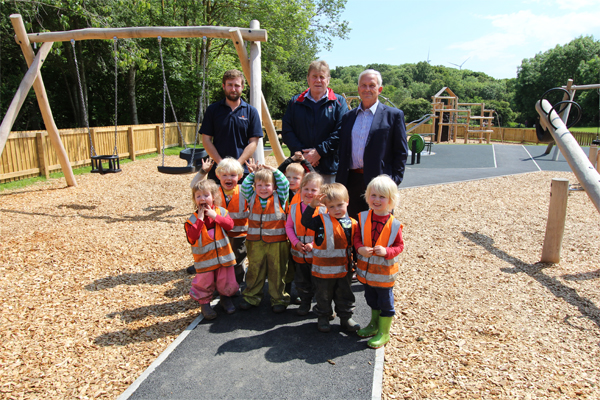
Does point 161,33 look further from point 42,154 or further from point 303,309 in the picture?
point 42,154

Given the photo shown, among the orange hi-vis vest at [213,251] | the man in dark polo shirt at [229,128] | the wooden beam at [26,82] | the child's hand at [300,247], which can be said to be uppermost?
the wooden beam at [26,82]

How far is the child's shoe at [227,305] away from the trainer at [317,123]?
4.86ft

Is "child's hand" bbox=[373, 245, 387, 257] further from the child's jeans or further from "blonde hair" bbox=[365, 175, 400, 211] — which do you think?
the child's jeans

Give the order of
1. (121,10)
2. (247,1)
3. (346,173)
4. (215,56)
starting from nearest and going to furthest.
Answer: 1. (346,173)
2. (121,10)
3. (247,1)
4. (215,56)

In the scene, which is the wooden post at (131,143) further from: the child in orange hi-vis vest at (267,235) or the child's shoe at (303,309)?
the child's shoe at (303,309)

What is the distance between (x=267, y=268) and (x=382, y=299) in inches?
43.5

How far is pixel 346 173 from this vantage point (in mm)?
3670

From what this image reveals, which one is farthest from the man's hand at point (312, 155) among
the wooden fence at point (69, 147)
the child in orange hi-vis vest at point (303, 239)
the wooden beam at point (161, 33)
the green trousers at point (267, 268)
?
the wooden fence at point (69, 147)

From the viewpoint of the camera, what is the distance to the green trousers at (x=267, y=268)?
351 cm

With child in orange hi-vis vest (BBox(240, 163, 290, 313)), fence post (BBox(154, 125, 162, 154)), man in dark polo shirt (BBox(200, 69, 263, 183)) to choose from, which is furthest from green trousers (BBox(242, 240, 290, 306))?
fence post (BBox(154, 125, 162, 154))

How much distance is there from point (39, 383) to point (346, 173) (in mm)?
2814

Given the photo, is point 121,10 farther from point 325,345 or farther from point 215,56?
point 325,345

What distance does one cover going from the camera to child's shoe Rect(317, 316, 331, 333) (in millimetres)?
3207

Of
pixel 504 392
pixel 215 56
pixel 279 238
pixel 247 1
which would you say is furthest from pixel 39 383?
pixel 215 56
